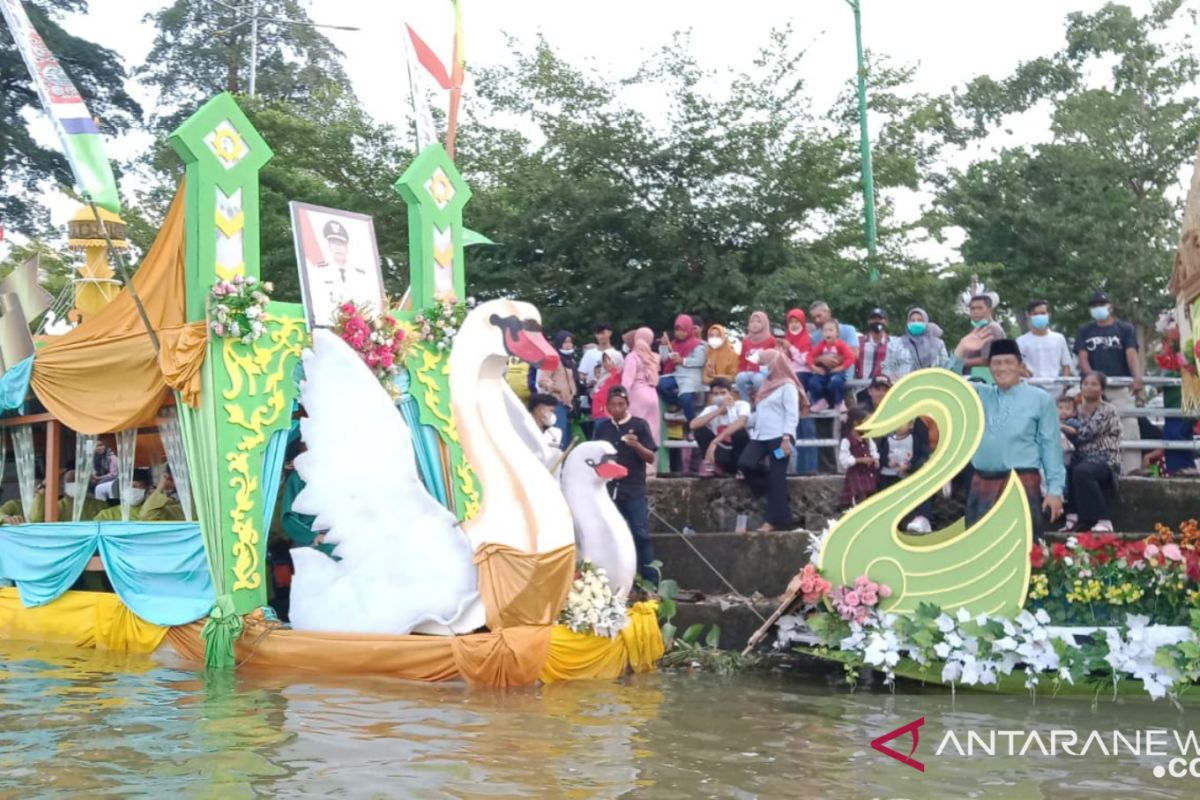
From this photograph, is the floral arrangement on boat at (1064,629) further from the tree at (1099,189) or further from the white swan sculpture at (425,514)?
the tree at (1099,189)

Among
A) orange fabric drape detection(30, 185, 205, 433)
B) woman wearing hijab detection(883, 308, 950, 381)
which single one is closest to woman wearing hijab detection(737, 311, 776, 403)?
woman wearing hijab detection(883, 308, 950, 381)

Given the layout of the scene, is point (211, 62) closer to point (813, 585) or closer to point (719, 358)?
point (719, 358)

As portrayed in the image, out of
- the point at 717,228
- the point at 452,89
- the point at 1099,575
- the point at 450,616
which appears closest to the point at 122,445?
the point at 450,616

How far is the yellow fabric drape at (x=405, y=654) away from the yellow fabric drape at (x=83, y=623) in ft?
3.92

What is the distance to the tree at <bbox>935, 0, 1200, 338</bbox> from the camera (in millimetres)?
17016

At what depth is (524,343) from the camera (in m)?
9.20

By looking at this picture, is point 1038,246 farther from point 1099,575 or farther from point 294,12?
point 294,12

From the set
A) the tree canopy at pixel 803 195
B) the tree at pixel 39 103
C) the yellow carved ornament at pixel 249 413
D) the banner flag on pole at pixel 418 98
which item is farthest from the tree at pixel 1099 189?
the tree at pixel 39 103

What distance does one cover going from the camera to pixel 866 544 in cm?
866

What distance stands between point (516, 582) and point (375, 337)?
2607 millimetres

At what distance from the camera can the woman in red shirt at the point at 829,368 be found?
1236 centimetres

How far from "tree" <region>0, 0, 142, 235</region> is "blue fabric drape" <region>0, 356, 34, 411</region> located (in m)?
18.7

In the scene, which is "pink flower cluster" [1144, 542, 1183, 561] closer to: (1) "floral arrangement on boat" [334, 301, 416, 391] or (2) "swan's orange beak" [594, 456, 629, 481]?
(2) "swan's orange beak" [594, 456, 629, 481]

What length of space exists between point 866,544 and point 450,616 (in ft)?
9.60
